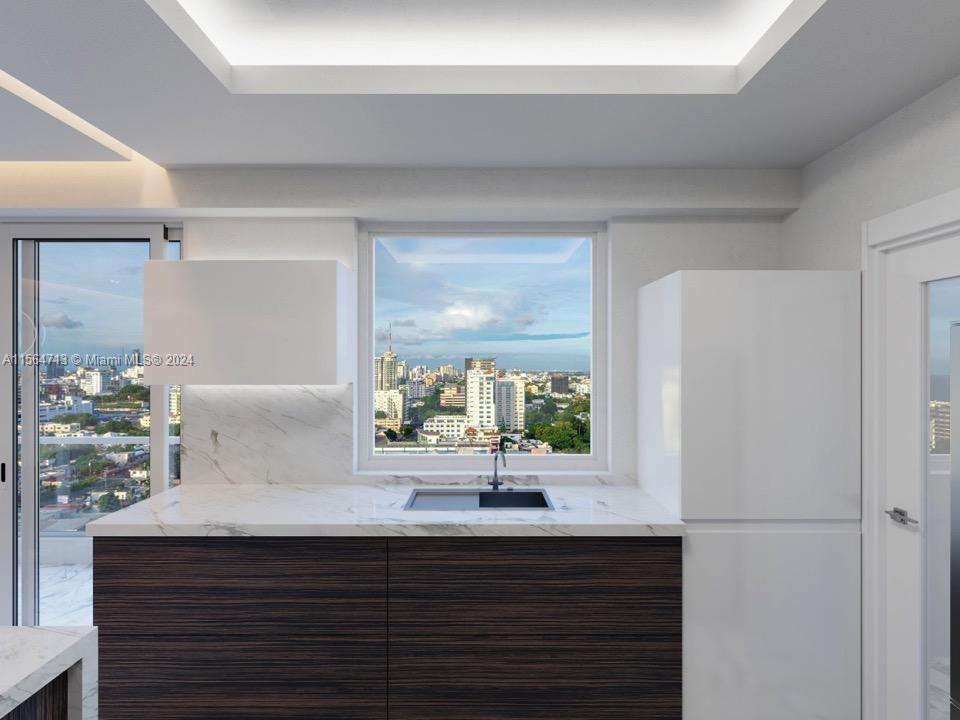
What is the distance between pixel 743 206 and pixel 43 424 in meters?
3.45

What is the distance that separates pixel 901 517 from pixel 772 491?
0.40 metres

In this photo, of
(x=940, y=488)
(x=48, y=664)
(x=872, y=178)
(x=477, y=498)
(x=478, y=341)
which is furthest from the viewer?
(x=478, y=341)

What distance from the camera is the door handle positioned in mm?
2010

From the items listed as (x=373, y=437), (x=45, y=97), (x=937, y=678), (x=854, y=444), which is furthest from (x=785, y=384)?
(x=45, y=97)

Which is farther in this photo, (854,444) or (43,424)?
(43,424)

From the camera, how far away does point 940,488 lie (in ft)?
6.27

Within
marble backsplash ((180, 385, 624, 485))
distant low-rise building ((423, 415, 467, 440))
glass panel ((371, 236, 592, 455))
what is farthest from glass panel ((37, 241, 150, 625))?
distant low-rise building ((423, 415, 467, 440))

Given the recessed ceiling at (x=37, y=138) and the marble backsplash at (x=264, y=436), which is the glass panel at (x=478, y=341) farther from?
the recessed ceiling at (x=37, y=138)

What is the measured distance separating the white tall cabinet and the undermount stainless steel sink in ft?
2.46

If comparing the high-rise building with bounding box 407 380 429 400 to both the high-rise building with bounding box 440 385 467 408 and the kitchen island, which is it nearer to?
the high-rise building with bounding box 440 385 467 408

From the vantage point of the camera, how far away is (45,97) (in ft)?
6.71

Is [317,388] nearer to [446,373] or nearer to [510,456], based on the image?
[446,373]

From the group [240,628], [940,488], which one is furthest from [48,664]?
[940,488]

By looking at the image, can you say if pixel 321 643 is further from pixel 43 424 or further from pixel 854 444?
pixel 854 444
